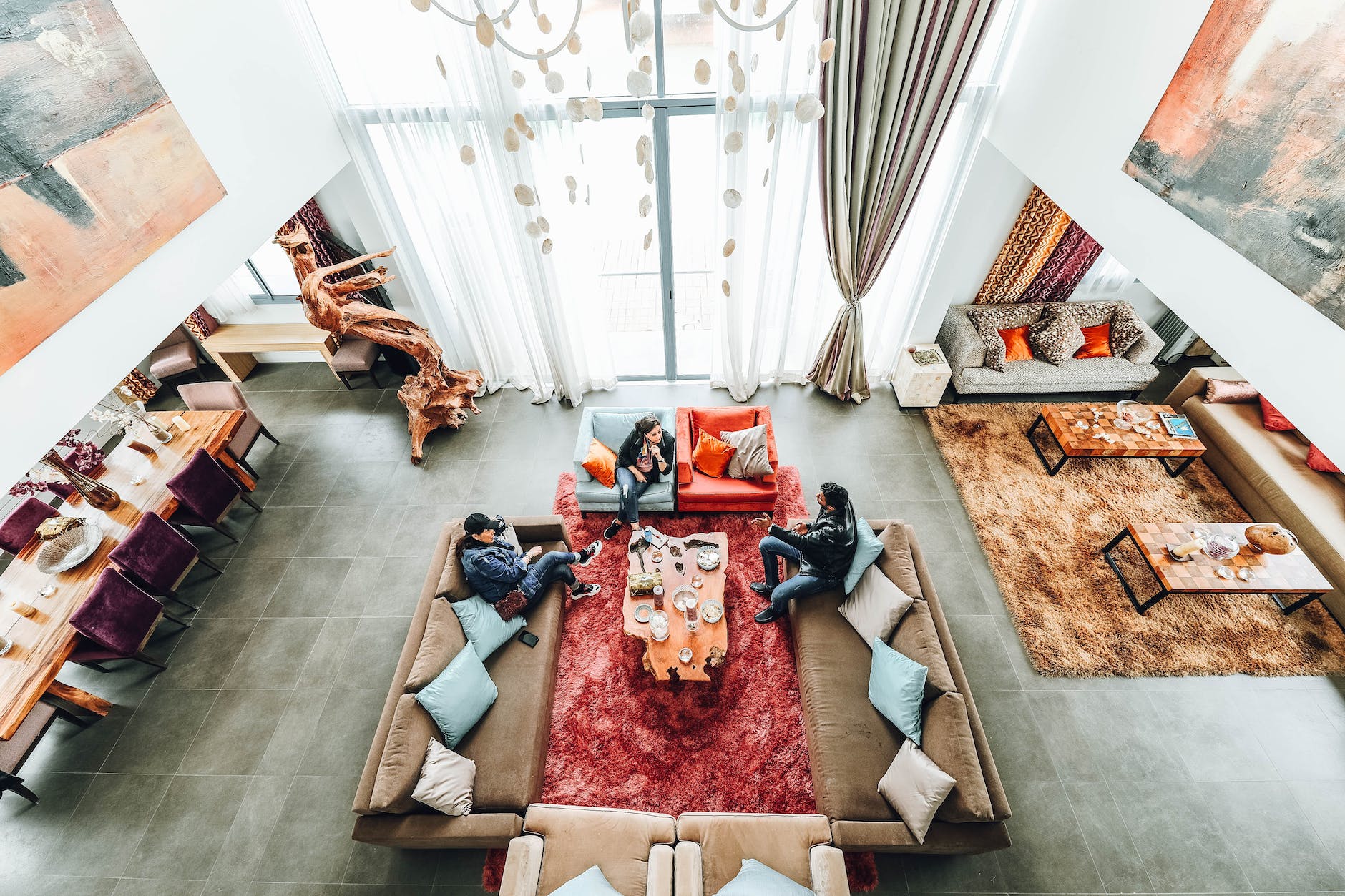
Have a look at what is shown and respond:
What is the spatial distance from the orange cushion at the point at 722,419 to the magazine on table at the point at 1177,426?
3.68 m

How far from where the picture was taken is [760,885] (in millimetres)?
2805

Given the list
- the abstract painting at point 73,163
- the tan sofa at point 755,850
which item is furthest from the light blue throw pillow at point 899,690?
the abstract painting at point 73,163

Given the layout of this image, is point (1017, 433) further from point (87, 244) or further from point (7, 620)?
point (7, 620)

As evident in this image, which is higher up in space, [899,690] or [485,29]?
[485,29]

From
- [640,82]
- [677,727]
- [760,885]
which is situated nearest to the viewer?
[640,82]

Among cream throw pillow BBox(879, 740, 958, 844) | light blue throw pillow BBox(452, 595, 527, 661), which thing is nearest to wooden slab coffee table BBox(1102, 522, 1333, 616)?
cream throw pillow BBox(879, 740, 958, 844)

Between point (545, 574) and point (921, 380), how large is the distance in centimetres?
400

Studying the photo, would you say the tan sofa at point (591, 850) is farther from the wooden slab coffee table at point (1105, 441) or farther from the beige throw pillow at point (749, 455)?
the wooden slab coffee table at point (1105, 441)

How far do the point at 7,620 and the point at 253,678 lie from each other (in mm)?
1414

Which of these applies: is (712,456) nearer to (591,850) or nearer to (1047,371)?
(591,850)

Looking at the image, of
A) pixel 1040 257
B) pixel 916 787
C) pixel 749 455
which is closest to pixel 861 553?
pixel 749 455

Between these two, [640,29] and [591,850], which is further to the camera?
[591,850]

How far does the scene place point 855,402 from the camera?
6.05 meters

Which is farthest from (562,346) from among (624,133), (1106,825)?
(1106,825)
